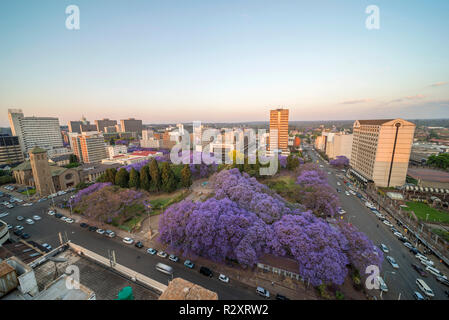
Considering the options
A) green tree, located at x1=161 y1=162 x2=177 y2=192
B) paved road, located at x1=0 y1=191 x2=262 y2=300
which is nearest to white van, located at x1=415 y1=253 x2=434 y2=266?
paved road, located at x1=0 y1=191 x2=262 y2=300

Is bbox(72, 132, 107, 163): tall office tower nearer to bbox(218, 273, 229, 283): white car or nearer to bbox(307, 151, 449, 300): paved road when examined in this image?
bbox(218, 273, 229, 283): white car

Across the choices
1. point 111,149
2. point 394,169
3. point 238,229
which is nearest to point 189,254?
point 238,229

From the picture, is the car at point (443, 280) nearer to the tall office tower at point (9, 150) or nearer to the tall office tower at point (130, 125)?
the tall office tower at point (9, 150)

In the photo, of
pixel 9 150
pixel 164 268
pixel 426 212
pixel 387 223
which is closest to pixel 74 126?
pixel 9 150

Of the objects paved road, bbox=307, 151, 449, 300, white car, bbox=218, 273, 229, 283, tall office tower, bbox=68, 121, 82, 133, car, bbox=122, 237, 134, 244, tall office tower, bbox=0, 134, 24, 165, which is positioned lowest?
paved road, bbox=307, 151, 449, 300

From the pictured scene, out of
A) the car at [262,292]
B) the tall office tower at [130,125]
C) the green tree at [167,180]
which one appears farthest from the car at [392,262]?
the tall office tower at [130,125]

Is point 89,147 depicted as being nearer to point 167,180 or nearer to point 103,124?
point 167,180
